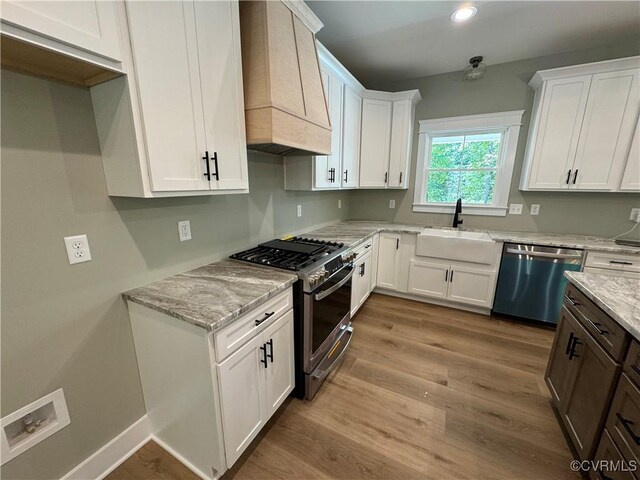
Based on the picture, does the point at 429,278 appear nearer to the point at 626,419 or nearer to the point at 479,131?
the point at 479,131

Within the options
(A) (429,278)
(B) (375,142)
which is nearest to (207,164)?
(B) (375,142)

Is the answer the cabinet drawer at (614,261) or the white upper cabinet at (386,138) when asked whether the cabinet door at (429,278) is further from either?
the cabinet drawer at (614,261)

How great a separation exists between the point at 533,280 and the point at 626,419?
1.83m

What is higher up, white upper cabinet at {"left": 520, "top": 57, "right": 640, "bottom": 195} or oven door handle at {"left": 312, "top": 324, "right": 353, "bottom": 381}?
white upper cabinet at {"left": 520, "top": 57, "right": 640, "bottom": 195}

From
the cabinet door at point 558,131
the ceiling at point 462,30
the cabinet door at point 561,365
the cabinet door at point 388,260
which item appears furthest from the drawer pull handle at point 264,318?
the cabinet door at point 558,131

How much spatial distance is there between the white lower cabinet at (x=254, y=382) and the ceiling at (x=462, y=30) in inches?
95.7

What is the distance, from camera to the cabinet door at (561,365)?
1542 mm

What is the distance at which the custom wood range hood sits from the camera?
4.87 feet

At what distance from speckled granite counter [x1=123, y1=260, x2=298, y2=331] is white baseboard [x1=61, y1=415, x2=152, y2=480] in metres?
0.80

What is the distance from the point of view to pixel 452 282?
2.96 metres

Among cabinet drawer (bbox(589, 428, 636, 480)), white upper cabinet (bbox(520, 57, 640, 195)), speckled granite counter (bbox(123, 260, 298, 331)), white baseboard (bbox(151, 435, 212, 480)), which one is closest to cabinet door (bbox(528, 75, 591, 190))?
white upper cabinet (bbox(520, 57, 640, 195))

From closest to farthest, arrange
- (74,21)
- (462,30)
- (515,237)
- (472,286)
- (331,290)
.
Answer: (74,21) < (331,290) < (462,30) < (515,237) < (472,286)

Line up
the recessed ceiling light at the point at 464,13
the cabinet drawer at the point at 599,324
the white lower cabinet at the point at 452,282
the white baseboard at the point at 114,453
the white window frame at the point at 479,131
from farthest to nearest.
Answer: the white window frame at the point at 479,131, the white lower cabinet at the point at 452,282, the recessed ceiling light at the point at 464,13, the white baseboard at the point at 114,453, the cabinet drawer at the point at 599,324

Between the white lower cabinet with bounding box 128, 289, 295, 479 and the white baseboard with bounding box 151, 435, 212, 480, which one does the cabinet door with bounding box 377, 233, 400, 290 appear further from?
the white baseboard with bounding box 151, 435, 212, 480
